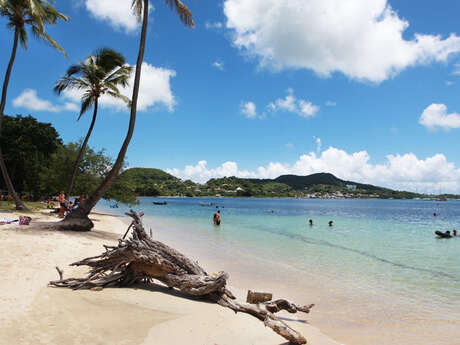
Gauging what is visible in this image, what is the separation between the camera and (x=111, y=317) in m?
4.48

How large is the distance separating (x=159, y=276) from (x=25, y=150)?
1319 inches

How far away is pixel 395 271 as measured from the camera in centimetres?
1084

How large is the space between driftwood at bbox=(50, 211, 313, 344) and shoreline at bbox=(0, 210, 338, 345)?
0.75 feet

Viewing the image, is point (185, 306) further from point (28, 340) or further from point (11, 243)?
point (11, 243)

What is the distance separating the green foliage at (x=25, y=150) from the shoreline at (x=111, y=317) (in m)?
29.1

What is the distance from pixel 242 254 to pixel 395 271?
20.3 ft

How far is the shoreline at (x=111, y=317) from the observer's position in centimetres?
385

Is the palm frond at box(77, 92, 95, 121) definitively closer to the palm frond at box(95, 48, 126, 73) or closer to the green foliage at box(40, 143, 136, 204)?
the palm frond at box(95, 48, 126, 73)

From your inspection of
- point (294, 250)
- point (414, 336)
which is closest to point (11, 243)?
point (414, 336)

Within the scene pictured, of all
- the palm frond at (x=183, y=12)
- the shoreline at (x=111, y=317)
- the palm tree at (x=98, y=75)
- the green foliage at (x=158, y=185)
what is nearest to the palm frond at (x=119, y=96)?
the palm tree at (x=98, y=75)

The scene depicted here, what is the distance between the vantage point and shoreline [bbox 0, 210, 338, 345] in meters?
3.85

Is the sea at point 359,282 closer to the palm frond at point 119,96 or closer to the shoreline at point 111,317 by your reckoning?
the shoreline at point 111,317

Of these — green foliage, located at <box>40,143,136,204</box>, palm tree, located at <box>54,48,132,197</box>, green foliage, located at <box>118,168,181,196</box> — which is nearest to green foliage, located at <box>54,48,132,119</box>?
palm tree, located at <box>54,48,132,197</box>

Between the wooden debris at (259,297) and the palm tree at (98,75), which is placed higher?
the palm tree at (98,75)
